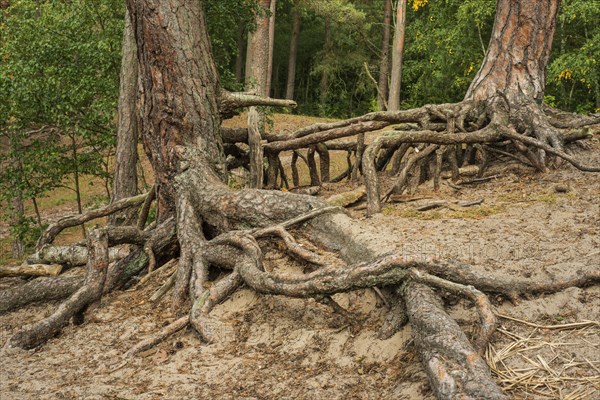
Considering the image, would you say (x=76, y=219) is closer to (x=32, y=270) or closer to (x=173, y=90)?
(x=32, y=270)

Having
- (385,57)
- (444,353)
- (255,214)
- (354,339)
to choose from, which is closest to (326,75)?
(385,57)

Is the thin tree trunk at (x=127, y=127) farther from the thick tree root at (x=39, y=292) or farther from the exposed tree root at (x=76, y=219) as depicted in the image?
the thick tree root at (x=39, y=292)

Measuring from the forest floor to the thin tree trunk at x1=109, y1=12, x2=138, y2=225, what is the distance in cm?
533

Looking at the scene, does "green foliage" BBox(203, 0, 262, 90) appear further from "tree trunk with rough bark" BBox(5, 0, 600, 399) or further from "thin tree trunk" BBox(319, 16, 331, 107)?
"thin tree trunk" BBox(319, 16, 331, 107)

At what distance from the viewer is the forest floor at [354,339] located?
192 inches

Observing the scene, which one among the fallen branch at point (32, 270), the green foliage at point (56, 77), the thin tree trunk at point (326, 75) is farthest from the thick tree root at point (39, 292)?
the thin tree trunk at point (326, 75)

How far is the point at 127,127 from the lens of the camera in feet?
42.6

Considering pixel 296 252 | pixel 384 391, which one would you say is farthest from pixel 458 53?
pixel 384 391

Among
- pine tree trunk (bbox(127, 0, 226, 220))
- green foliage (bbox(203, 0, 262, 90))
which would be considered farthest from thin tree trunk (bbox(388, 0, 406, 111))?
pine tree trunk (bbox(127, 0, 226, 220))

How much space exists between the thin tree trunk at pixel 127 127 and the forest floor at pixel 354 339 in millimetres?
5325

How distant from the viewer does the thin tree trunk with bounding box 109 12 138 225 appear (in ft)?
41.5

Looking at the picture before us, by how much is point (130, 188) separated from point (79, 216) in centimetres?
358

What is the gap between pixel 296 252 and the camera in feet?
21.9

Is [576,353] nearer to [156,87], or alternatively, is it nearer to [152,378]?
[152,378]
